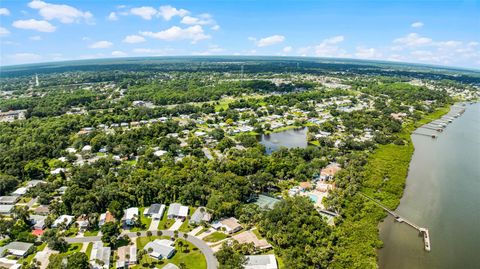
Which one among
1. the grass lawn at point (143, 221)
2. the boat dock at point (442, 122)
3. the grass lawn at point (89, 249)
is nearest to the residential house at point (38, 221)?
the grass lawn at point (89, 249)

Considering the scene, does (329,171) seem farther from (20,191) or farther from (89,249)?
(20,191)

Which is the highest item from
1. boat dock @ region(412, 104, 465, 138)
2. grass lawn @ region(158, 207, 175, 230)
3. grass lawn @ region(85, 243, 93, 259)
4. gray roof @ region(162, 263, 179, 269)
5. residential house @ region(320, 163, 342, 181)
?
boat dock @ region(412, 104, 465, 138)

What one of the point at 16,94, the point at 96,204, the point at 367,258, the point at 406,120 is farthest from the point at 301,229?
the point at 16,94

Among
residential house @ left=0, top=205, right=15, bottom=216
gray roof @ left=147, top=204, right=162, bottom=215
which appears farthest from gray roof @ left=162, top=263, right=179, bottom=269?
residential house @ left=0, top=205, right=15, bottom=216

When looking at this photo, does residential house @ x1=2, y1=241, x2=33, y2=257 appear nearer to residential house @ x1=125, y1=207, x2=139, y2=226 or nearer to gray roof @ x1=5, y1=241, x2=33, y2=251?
gray roof @ x1=5, y1=241, x2=33, y2=251

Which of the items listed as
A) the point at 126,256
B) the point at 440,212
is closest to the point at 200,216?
the point at 126,256

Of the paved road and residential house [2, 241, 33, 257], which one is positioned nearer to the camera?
the paved road
